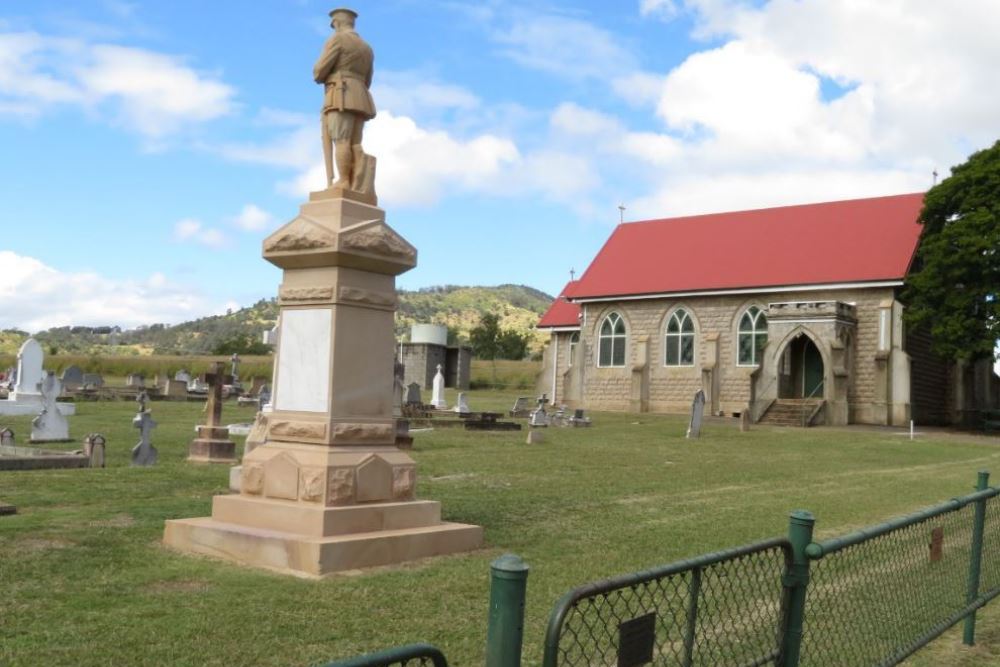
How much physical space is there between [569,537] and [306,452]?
2933mm

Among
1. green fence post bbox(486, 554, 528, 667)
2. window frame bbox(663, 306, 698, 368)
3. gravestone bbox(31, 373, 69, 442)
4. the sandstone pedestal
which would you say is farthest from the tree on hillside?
green fence post bbox(486, 554, 528, 667)

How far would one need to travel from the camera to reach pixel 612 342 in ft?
143

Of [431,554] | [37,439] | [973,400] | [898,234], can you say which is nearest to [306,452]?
[431,554]

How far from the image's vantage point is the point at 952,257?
105 feet

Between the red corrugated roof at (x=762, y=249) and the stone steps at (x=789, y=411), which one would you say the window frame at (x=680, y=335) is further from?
the stone steps at (x=789, y=411)

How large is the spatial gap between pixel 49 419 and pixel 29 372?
10067mm

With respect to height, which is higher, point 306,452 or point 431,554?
point 306,452

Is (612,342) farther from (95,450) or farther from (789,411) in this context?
(95,450)

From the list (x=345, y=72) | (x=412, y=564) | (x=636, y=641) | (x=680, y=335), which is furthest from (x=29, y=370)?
(x=636, y=641)

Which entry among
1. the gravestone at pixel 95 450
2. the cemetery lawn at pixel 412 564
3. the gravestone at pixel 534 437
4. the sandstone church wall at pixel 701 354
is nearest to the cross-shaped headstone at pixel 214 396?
the cemetery lawn at pixel 412 564

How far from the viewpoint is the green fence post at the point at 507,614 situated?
2682mm

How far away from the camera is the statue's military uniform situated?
855 centimetres

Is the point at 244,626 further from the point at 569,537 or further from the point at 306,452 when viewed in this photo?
the point at 569,537

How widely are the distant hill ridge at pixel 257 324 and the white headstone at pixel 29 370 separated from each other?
92132mm
